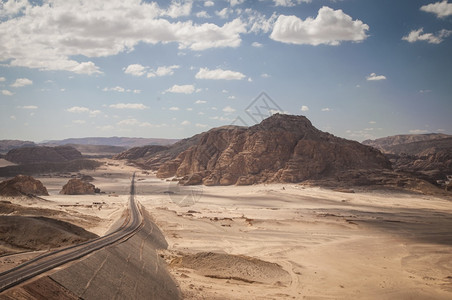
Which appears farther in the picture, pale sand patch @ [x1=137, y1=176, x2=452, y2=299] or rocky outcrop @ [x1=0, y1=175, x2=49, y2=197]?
rocky outcrop @ [x1=0, y1=175, x2=49, y2=197]

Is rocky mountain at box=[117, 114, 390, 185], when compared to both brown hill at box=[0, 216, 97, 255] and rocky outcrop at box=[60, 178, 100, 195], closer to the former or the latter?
rocky outcrop at box=[60, 178, 100, 195]

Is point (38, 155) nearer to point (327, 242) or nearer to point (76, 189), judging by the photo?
point (76, 189)

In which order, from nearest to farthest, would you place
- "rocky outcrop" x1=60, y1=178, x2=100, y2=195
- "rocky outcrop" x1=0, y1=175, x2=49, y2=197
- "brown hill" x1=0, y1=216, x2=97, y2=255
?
1. "brown hill" x1=0, y1=216, x2=97, y2=255
2. "rocky outcrop" x1=0, y1=175, x2=49, y2=197
3. "rocky outcrop" x1=60, y1=178, x2=100, y2=195

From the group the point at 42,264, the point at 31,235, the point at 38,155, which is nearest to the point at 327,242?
the point at 31,235

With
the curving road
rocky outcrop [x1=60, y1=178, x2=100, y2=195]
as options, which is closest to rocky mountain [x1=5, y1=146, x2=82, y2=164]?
rocky outcrop [x1=60, y1=178, x2=100, y2=195]

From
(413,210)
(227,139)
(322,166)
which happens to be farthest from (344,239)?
(227,139)

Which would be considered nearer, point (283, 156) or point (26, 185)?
point (26, 185)

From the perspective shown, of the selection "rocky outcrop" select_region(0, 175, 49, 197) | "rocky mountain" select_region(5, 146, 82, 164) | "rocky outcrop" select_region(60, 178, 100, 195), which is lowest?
"rocky outcrop" select_region(60, 178, 100, 195)
